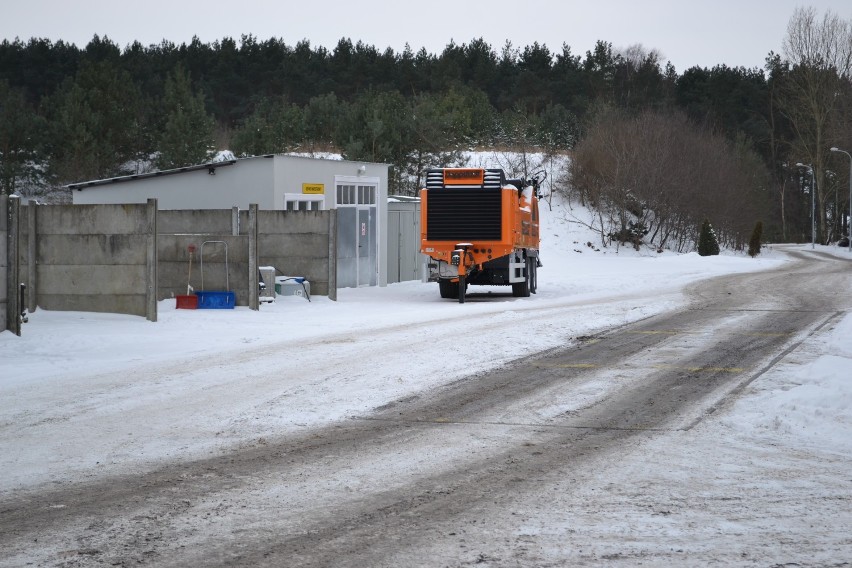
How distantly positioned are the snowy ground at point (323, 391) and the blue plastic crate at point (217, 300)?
571mm

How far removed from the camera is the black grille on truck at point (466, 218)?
86.9ft

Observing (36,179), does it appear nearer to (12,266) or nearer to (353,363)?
(12,266)

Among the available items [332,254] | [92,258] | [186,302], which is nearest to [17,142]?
[332,254]

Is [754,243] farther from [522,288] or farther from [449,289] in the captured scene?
[449,289]

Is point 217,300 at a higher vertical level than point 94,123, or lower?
lower

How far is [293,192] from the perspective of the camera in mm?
27438

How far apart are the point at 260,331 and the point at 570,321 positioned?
5.77m

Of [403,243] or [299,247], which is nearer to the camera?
[299,247]

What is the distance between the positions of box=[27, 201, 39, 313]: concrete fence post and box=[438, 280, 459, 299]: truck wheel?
36.0 ft

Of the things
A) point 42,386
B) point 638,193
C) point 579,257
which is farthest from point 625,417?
point 638,193

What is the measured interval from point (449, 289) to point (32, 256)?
11371 mm

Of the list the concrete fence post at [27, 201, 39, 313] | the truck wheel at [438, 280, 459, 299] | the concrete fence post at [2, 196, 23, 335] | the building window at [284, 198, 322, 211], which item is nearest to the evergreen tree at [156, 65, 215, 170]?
the building window at [284, 198, 322, 211]

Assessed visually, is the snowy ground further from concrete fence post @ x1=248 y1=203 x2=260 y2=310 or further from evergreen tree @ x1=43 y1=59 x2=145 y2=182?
evergreen tree @ x1=43 y1=59 x2=145 y2=182

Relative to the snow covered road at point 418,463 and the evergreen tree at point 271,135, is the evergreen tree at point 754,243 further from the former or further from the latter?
the snow covered road at point 418,463
